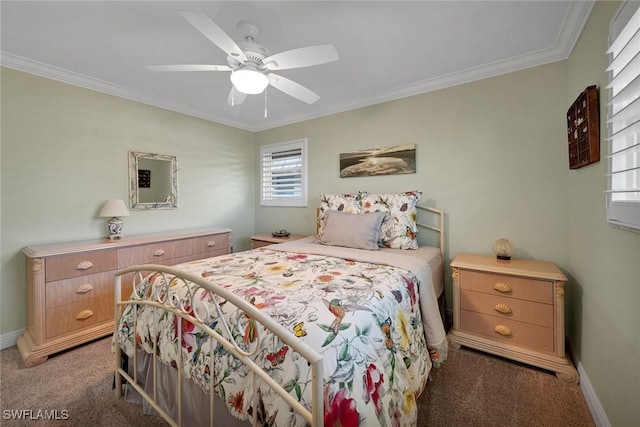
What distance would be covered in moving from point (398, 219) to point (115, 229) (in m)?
2.83

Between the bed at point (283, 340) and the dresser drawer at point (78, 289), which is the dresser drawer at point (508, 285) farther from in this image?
the dresser drawer at point (78, 289)

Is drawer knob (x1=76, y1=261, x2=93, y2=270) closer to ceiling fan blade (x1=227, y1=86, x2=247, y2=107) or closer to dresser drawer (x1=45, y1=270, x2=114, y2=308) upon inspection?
dresser drawer (x1=45, y1=270, x2=114, y2=308)

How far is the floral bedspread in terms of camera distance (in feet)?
2.77

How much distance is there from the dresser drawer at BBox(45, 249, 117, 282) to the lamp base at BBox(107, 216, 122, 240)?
0.31m

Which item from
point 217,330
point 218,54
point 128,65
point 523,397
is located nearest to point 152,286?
point 217,330

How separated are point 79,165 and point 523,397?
406 cm

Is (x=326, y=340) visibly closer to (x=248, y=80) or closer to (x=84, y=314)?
(x=248, y=80)

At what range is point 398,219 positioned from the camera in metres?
2.43

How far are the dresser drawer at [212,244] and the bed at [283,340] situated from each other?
1212 millimetres

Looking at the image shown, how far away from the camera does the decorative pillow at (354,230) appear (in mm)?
2289

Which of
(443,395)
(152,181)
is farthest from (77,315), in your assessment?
(443,395)

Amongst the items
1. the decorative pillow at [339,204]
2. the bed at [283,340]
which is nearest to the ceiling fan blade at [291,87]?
the decorative pillow at [339,204]

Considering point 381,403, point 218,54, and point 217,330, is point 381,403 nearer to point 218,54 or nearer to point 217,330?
point 217,330

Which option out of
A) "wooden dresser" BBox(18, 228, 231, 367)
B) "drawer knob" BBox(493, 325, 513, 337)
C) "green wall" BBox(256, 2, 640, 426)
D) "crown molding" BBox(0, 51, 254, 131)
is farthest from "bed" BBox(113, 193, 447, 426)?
"crown molding" BBox(0, 51, 254, 131)
